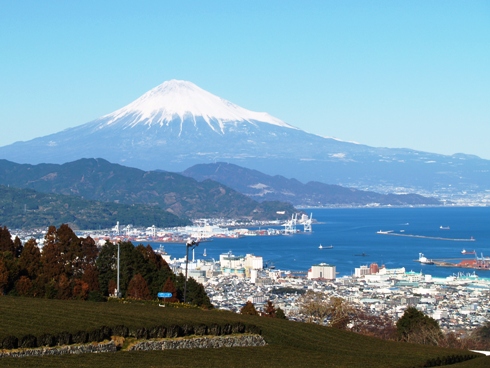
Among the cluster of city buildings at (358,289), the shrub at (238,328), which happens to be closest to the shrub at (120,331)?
the shrub at (238,328)

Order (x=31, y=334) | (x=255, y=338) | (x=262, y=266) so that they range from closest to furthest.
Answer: (x=31, y=334)
(x=255, y=338)
(x=262, y=266)

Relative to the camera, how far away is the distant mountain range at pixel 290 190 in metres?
119

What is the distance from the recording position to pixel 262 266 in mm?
40375

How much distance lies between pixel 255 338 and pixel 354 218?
7813cm

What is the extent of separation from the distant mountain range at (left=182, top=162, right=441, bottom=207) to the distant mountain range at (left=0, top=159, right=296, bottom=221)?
25.5 m

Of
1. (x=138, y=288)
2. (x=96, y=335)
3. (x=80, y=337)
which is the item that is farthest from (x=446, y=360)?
(x=138, y=288)

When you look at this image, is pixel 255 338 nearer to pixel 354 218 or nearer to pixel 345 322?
pixel 345 322

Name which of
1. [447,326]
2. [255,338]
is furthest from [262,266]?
[255,338]

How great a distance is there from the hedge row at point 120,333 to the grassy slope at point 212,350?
13cm

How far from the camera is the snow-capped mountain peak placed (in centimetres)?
15712

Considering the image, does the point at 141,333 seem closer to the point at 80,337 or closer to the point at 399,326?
the point at 80,337

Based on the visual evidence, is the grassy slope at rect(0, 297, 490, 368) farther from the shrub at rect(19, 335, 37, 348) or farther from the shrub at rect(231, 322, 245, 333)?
the shrub at rect(231, 322, 245, 333)

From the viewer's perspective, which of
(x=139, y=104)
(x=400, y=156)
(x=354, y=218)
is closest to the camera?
(x=354, y=218)

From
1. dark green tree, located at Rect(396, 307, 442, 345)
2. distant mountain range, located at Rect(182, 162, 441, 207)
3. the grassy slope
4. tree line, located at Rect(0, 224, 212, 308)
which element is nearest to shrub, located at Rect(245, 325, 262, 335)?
the grassy slope
